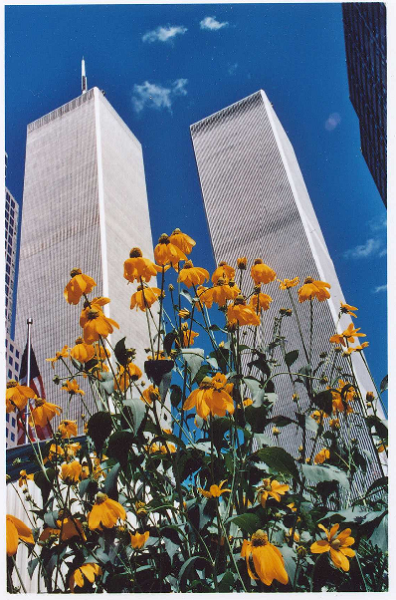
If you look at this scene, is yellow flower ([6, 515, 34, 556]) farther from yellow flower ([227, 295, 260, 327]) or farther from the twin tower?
the twin tower

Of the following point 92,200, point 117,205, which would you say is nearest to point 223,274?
point 92,200

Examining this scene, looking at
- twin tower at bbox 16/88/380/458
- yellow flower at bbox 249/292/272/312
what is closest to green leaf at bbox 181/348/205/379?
yellow flower at bbox 249/292/272/312

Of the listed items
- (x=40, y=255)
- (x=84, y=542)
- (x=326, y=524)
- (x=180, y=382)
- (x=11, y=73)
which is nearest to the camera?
(x=84, y=542)

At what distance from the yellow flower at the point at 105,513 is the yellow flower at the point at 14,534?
0.15m

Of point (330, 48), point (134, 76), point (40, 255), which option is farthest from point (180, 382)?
point (40, 255)

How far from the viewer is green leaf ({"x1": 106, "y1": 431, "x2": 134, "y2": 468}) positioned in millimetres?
951

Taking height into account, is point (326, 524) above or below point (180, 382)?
below

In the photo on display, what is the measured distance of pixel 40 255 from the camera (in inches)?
602

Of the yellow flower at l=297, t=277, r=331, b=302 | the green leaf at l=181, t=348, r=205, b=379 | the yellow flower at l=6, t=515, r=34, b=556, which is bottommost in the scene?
the yellow flower at l=6, t=515, r=34, b=556

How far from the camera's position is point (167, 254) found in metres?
1.28

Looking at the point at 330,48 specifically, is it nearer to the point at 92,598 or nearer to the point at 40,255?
the point at 92,598

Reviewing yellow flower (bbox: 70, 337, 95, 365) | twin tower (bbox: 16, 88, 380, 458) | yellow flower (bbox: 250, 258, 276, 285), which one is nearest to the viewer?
yellow flower (bbox: 70, 337, 95, 365)

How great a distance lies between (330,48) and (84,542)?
2.54 metres

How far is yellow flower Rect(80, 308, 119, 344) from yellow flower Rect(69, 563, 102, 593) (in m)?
0.51
